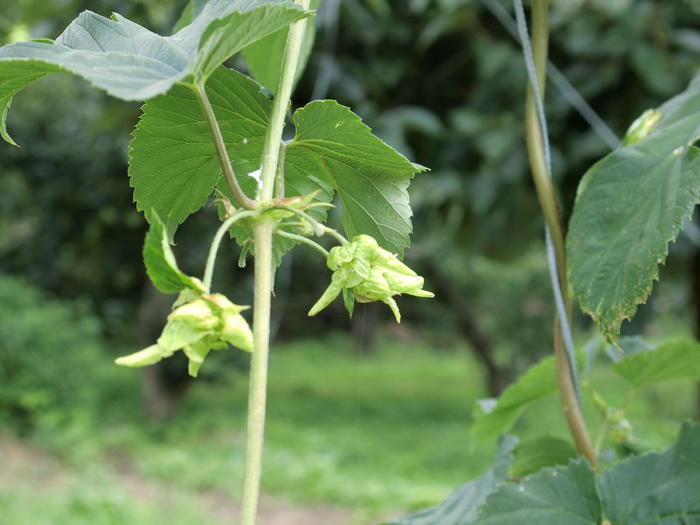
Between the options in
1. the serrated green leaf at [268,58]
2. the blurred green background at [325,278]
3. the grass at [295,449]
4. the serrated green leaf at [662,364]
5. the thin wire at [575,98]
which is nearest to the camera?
the serrated green leaf at [268,58]

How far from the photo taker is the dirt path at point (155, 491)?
274 cm

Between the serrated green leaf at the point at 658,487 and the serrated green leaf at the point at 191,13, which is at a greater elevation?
the serrated green leaf at the point at 191,13

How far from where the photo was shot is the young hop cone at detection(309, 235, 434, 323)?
229 mm

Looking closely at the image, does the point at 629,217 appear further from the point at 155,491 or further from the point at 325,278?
the point at 325,278

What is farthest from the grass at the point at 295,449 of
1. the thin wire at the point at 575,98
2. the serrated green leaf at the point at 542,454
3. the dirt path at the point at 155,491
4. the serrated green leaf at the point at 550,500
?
the thin wire at the point at 575,98

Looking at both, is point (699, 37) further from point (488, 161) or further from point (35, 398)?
point (35, 398)

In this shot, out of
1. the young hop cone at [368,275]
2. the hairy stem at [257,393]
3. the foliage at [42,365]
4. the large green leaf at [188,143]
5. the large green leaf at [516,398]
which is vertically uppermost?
the foliage at [42,365]

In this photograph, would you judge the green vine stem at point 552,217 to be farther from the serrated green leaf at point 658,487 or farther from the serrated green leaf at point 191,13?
the serrated green leaf at point 191,13

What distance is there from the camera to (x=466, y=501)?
0.37m

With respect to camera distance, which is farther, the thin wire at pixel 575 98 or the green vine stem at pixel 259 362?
the thin wire at pixel 575 98

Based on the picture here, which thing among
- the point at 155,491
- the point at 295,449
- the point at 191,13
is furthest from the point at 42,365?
the point at 191,13

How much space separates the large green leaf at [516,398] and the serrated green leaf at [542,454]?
0.03 m

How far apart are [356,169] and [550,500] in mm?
150

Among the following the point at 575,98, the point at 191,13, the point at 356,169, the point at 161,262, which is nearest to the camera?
the point at 161,262
